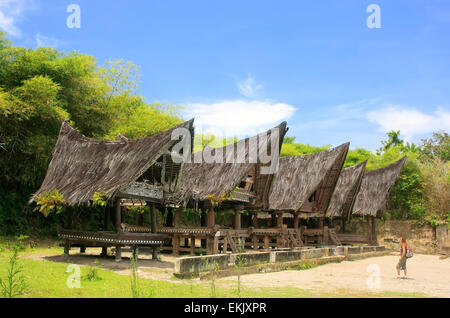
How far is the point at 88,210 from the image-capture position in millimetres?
18547

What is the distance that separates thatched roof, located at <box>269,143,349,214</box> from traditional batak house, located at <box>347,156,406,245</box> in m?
3.72

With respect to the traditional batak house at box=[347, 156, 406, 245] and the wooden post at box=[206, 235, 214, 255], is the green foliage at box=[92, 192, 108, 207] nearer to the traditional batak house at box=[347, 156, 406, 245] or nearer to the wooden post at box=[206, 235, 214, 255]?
the wooden post at box=[206, 235, 214, 255]

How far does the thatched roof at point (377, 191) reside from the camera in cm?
2267

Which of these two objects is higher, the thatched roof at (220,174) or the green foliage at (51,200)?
the thatched roof at (220,174)

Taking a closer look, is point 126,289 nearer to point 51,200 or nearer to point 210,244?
point 51,200

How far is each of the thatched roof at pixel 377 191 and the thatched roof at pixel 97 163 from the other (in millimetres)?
14410

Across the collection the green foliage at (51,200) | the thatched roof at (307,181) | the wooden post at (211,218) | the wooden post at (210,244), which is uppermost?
the thatched roof at (307,181)

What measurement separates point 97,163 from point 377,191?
17078mm

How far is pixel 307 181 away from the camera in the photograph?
19.9 metres

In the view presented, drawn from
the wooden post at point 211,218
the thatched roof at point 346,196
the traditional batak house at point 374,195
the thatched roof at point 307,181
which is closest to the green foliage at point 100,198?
the wooden post at point 211,218

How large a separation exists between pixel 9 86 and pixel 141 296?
532 inches

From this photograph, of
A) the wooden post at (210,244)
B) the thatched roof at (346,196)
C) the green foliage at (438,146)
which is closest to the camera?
the wooden post at (210,244)

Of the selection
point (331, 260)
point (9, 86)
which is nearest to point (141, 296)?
point (331, 260)

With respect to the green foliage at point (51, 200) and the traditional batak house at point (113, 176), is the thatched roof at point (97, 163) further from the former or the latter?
the green foliage at point (51, 200)
